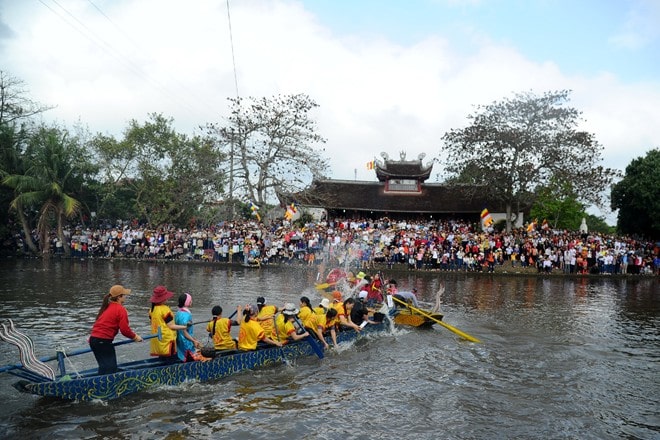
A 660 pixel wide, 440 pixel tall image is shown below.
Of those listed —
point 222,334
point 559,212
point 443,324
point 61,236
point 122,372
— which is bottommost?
point 443,324

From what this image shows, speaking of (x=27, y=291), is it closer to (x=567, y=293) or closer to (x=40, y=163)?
(x=40, y=163)

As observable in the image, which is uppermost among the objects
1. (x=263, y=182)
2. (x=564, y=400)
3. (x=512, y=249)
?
(x=263, y=182)

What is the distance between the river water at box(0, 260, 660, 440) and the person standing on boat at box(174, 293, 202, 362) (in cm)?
58

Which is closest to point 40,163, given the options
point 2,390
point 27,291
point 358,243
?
point 27,291

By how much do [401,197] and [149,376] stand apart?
113ft

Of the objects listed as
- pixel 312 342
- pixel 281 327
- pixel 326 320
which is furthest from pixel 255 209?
pixel 281 327

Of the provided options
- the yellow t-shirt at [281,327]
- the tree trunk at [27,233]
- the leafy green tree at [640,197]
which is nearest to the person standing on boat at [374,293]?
the yellow t-shirt at [281,327]

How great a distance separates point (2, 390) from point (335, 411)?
569 cm

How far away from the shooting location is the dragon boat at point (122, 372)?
7543mm

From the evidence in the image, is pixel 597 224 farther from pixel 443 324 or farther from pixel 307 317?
pixel 307 317

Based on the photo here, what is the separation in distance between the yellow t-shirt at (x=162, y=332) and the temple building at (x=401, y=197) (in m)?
29.1

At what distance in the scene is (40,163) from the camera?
31.9 meters

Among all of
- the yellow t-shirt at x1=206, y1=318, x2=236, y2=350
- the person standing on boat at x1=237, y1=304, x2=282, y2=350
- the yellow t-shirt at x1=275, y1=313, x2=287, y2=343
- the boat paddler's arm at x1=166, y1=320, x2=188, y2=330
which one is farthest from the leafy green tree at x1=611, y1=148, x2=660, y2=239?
the boat paddler's arm at x1=166, y1=320, x2=188, y2=330

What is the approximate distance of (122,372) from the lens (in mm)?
8188
